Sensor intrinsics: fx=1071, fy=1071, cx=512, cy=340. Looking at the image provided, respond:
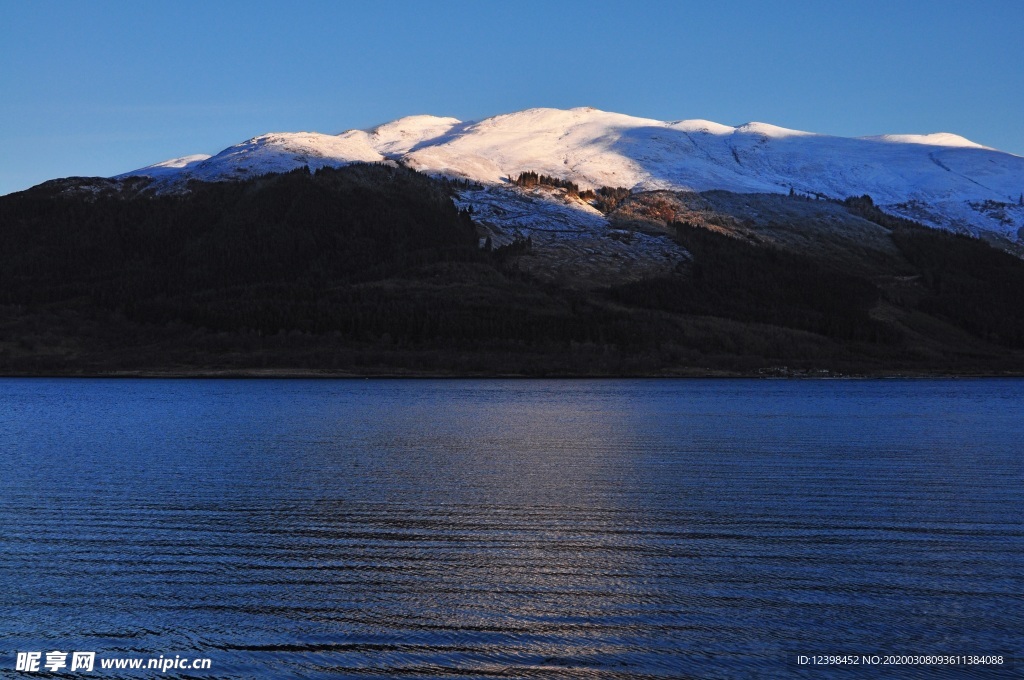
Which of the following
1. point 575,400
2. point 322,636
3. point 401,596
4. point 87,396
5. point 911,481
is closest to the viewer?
point 322,636

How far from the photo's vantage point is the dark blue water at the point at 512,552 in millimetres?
25203

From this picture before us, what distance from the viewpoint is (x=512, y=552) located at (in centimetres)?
3547

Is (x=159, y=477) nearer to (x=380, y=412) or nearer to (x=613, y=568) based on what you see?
(x=613, y=568)

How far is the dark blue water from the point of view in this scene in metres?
25.2

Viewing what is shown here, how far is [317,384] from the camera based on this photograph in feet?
602

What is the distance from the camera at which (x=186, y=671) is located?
23547mm

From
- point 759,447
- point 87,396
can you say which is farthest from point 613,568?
point 87,396

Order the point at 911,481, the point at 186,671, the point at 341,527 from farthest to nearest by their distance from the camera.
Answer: the point at 911,481, the point at 341,527, the point at 186,671

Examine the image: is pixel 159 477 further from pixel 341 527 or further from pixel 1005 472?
pixel 1005 472

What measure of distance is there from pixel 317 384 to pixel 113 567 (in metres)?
152

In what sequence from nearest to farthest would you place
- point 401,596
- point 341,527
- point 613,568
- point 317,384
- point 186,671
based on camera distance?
point 186,671 → point 401,596 → point 613,568 → point 341,527 → point 317,384

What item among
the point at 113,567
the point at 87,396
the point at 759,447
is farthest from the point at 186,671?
the point at 87,396

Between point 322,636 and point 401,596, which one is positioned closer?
point 322,636

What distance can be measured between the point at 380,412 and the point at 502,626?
8398cm
